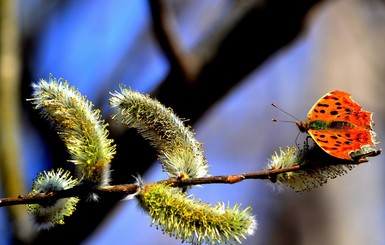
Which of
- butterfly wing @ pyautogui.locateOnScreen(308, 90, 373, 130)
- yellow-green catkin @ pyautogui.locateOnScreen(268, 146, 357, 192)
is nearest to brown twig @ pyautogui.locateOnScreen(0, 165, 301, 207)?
yellow-green catkin @ pyautogui.locateOnScreen(268, 146, 357, 192)

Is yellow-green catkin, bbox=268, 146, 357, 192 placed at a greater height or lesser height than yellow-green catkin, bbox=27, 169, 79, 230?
lesser

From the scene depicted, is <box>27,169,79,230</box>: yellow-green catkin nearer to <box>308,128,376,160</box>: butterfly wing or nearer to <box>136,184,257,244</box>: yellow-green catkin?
<box>136,184,257,244</box>: yellow-green catkin

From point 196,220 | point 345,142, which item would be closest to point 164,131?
point 196,220

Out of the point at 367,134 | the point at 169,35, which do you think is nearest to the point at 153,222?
the point at 367,134

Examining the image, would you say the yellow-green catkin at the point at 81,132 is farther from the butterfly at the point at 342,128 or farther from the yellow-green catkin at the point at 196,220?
the butterfly at the point at 342,128

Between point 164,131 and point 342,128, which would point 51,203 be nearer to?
point 164,131

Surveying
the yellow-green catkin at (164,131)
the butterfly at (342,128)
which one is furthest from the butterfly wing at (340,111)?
the yellow-green catkin at (164,131)
